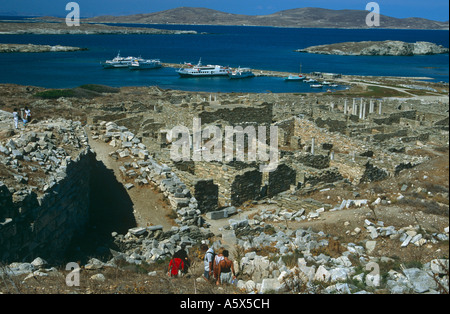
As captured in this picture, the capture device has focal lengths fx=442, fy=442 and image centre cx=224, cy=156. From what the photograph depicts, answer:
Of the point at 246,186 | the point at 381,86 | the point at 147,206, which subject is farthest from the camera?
the point at 381,86

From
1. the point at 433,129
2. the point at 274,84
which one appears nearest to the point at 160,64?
the point at 274,84

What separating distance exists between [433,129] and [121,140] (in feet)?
50.7

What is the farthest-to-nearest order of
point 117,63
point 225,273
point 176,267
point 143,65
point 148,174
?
1. point 117,63
2. point 143,65
3. point 148,174
4. point 176,267
5. point 225,273

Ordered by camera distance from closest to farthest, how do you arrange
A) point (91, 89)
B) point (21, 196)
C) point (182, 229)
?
point (21, 196)
point (182, 229)
point (91, 89)

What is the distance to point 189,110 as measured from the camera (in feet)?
70.1

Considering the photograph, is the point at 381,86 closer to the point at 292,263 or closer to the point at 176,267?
the point at 292,263

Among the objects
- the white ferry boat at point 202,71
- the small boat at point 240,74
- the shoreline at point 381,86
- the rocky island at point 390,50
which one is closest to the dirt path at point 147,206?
the shoreline at point 381,86

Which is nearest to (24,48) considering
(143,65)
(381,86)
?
(143,65)

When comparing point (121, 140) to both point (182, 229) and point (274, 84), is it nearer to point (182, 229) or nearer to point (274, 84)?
point (182, 229)

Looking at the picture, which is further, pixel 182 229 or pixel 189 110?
pixel 189 110
